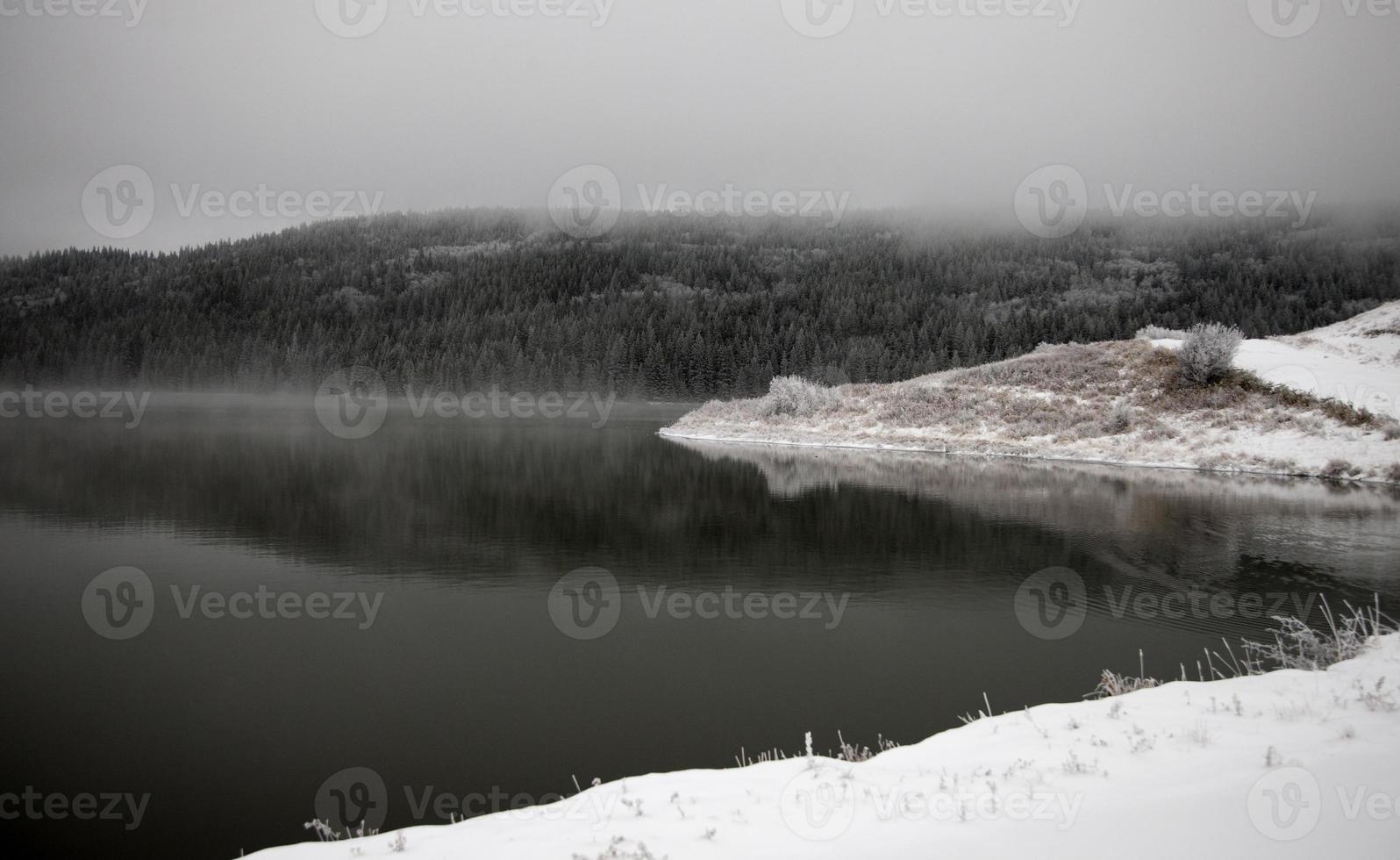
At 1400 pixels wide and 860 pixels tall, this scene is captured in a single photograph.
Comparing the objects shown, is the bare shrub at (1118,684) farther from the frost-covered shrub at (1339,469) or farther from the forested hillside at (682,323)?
the forested hillside at (682,323)

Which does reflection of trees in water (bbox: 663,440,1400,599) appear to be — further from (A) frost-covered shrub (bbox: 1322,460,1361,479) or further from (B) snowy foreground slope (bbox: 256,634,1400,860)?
(B) snowy foreground slope (bbox: 256,634,1400,860)

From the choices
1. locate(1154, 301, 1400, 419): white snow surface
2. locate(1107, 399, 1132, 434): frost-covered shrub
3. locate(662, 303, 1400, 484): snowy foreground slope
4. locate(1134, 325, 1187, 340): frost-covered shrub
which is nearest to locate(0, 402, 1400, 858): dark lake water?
locate(662, 303, 1400, 484): snowy foreground slope

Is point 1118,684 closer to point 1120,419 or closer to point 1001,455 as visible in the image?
point 1001,455

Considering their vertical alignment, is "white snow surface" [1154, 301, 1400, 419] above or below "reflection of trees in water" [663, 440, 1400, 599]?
above

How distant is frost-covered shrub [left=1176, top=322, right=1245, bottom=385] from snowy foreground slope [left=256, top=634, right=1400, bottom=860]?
43.0 m

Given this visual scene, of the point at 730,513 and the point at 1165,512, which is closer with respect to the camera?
the point at 1165,512

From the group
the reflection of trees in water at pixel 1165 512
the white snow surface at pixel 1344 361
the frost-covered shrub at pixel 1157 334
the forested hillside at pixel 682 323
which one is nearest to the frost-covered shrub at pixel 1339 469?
the reflection of trees in water at pixel 1165 512

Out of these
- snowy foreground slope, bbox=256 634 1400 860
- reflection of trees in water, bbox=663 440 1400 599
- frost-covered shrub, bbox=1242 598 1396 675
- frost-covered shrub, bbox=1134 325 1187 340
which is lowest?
reflection of trees in water, bbox=663 440 1400 599

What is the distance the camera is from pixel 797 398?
192 ft

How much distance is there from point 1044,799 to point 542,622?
891 cm

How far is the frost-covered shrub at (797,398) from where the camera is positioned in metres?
57.4

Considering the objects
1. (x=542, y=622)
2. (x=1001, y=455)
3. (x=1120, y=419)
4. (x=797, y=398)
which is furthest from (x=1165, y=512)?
(x=797, y=398)

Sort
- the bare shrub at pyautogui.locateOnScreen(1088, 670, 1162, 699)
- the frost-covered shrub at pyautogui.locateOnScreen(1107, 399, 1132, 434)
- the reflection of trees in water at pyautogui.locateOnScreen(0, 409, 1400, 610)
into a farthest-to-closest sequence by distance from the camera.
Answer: the frost-covered shrub at pyautogui.locateOnScreen(1107, 399, 1132, 434) → the reflection of trees in water at pyautogui.locateOnScreen(0, 409, 1400, 610) → the bare shrub at pyautogui.locateOnScreen(1088, 670, 1162, 699)

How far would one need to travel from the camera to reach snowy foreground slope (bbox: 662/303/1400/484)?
3538 centimetres
